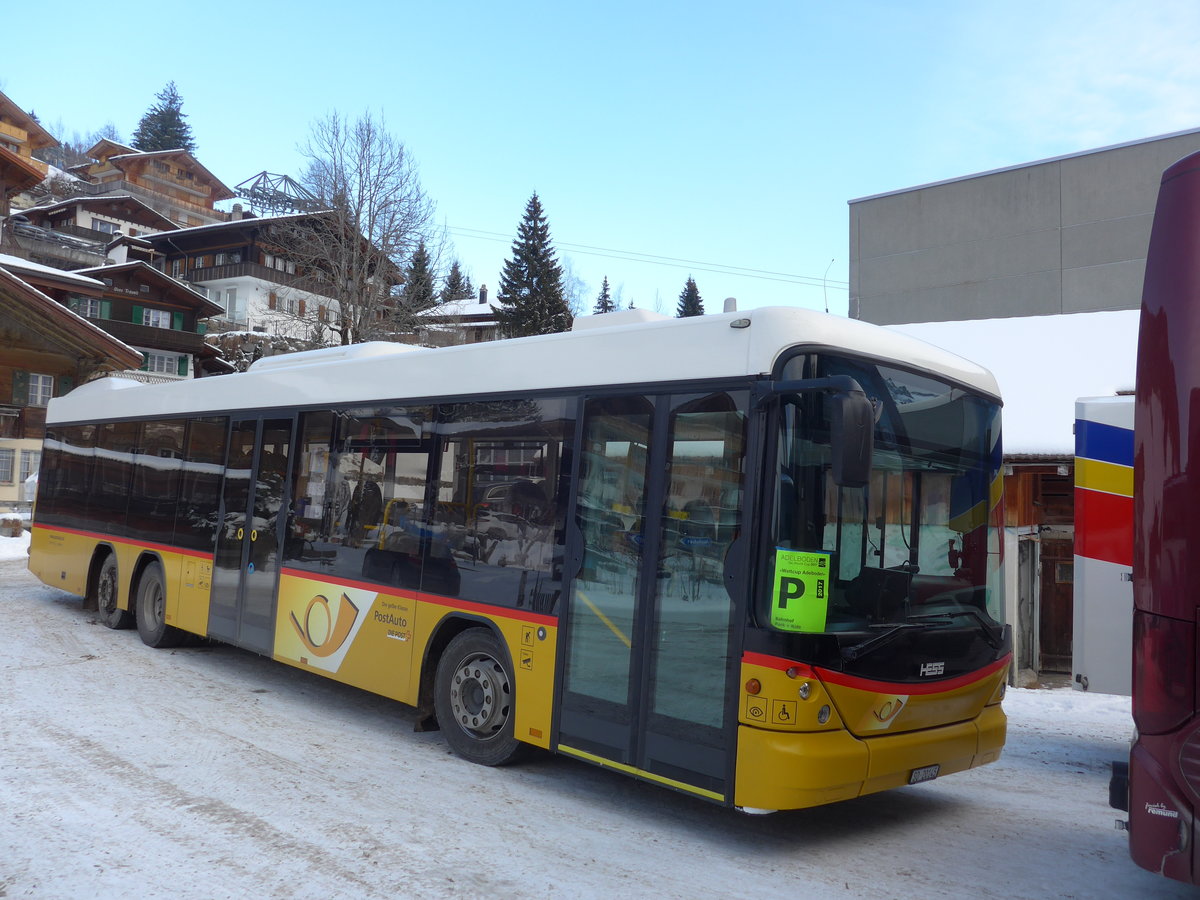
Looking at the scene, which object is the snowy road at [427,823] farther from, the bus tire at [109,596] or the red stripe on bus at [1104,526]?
the bus tire at [109,596]

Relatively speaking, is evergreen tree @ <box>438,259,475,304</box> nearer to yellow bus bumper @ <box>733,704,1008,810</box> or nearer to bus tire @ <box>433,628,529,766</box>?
bus tire @ <box>433,628,529,766</box>

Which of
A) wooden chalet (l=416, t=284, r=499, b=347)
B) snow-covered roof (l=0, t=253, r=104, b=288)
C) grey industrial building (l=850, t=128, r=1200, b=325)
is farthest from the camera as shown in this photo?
wooden chalet (l=416, t=284, r=499, b=347)

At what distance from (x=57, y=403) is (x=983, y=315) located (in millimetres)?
24194

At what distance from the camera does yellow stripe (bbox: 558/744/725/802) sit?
5.06 metres

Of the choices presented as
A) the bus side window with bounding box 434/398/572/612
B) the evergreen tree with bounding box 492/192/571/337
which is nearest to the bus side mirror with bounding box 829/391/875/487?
the bus side window with bounding box 434/398/572/612

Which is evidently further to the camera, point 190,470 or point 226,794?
point 190,470

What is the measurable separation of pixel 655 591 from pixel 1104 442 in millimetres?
4283

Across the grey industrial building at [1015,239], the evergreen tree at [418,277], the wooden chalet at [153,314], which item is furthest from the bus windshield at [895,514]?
the wooden chalet at [153,314]

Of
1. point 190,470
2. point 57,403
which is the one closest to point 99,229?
point 57,403

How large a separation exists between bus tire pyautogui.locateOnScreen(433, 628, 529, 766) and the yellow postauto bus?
0.02 metres

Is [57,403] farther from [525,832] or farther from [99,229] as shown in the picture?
[99,229]

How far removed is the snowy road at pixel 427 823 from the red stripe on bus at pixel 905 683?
919 mm

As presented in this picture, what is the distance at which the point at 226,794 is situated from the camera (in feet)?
19.4

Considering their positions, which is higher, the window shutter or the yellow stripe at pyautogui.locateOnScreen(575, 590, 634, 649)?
the window shutter
